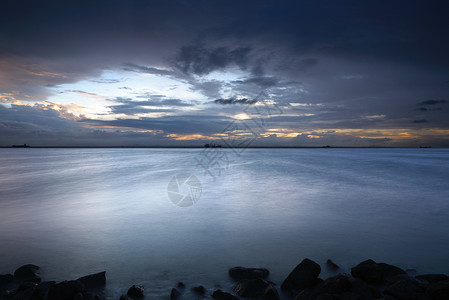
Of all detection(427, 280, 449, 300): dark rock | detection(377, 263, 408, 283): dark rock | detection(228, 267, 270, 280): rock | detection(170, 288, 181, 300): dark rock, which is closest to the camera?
detection(427, 280, 449, 300): dark rock

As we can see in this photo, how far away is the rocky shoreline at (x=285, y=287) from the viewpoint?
346 centimetres

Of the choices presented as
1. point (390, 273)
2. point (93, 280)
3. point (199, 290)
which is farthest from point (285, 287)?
point (93, 280)

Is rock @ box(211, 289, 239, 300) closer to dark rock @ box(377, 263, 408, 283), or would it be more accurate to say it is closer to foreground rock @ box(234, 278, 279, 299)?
foreground rock @ box(234, 278, 279, 299)

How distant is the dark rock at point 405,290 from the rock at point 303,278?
3.24ft

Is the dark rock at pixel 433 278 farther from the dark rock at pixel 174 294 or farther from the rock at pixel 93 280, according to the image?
the rock at pixel 93 280

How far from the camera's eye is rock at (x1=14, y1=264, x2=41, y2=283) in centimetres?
420

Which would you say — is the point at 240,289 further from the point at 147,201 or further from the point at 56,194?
the point at 56,194

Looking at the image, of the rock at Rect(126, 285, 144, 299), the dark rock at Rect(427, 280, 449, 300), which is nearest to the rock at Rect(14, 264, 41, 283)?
the rock at Rect(126, 285, 144, 299)

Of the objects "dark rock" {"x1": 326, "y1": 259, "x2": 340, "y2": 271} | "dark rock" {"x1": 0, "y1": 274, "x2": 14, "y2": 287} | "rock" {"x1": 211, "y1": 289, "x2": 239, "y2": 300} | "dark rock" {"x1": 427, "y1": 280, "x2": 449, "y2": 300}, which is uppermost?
"dark rock" {"x1": 427, "y1": 280, "x2": 449, "y2": 300}

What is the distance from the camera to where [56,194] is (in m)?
13.1

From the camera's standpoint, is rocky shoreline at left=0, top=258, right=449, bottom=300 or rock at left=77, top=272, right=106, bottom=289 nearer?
rocky shoreline at left=0, top=258, right=449, bottom=300

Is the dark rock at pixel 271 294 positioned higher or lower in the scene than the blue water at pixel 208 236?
higher

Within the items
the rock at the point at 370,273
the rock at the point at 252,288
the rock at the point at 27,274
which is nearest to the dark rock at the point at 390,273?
the rock at the point at 370,273

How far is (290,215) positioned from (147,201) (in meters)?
6.22
